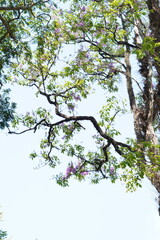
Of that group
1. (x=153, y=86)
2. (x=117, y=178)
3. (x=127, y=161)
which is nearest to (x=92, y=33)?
(x=153, y=86)

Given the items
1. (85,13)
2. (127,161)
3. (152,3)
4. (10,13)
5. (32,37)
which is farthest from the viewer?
(85,13)

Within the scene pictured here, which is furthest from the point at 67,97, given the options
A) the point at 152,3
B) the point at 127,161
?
the point at 127,161

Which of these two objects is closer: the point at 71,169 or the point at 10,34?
the point at 10,34

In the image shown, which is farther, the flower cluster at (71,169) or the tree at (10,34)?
the flower cluster at (71,169)

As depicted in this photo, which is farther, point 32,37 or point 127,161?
point 32,37

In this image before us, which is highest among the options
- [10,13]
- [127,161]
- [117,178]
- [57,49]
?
[57,49]

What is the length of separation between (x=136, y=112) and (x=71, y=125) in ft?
8.90

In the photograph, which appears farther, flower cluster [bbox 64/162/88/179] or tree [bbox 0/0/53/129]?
flower cluster [bbox 64/162/88/179]

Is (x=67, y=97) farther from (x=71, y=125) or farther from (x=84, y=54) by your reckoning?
(x=84, y=54)

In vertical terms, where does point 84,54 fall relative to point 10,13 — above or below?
above

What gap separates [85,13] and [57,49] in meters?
1.73

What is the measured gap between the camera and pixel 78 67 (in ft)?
31.4

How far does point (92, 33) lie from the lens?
9.45 m

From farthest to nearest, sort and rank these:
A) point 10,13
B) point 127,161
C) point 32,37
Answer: point 32,37, point 10,13, point 127,161
